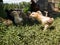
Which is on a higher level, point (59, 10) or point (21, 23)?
point (21, 23)

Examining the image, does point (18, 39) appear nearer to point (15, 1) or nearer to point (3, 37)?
point (3, 37)

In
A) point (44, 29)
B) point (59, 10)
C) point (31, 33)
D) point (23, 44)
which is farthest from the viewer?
point (59, 10)

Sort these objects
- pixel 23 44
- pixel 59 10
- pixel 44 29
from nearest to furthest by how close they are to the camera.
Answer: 1. pixel 23 44
2. pixel 44 29
3. pixel 59 10

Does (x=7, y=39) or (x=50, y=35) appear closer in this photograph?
(x=7, y=39)

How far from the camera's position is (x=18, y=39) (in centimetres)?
756

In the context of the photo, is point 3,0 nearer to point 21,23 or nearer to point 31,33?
point 21,23

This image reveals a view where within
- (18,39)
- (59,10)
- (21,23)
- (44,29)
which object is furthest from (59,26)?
(59,10)

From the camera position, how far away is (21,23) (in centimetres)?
925

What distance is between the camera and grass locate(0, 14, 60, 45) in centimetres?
753

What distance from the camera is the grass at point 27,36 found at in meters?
7.53

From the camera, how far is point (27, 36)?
7918 millimetres

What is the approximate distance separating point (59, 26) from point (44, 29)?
0.74 m

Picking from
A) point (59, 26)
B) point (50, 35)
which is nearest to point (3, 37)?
point (50, 35)

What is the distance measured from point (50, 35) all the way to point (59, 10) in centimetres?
720
